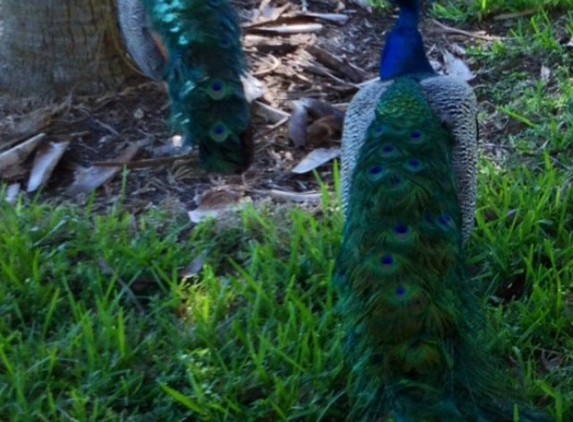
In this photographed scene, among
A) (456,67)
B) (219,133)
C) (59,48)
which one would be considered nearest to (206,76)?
(219,133)

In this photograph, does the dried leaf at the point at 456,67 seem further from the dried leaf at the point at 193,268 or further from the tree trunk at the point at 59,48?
the dried leaf at the point at 193,268

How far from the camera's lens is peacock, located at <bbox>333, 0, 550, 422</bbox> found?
8.32 feet

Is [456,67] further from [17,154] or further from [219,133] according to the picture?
[17,154]

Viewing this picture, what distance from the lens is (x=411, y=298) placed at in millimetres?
2586

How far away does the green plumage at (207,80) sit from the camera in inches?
134

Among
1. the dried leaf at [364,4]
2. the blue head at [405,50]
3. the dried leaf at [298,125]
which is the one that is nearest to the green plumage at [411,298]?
the blue head at [405,50]

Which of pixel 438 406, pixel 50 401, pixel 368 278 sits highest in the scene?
pixel 368 278

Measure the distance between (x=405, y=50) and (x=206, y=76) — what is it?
678mm

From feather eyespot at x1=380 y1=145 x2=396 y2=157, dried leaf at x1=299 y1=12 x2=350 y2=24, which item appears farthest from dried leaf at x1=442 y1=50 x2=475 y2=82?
feather eyespot at x1=380 y1=145 x2=396 y2=157

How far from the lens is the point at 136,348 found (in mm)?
3111

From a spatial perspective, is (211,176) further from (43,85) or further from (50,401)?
(50,401)

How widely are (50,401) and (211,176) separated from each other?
1.38 m

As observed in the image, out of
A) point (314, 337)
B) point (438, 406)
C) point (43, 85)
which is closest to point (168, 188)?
point (43, 85)

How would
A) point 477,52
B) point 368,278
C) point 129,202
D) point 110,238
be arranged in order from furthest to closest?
1. point 477,52
2. point 129,202
3. point 110,238
4. point 368,278
